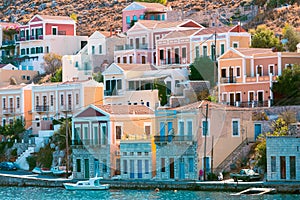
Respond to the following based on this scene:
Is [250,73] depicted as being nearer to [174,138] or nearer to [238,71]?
[238,71]

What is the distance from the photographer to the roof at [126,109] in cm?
6059

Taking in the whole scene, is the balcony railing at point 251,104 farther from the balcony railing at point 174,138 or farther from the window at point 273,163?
the window at point 273,163

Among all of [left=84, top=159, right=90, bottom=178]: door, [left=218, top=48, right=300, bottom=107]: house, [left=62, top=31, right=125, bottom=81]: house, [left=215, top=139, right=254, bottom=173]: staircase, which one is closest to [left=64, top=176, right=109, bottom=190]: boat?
[left=84, top=159, right=90, bottom=178]: door

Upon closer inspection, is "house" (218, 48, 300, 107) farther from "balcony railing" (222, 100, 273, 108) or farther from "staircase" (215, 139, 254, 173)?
"staircase" (215, 139, 254, 173)

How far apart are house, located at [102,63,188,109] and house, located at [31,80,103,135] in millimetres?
1177

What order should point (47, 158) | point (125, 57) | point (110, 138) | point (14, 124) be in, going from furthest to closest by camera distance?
point (125, 57)
point (14, 124)
point (47, 158)
point (110, 138)

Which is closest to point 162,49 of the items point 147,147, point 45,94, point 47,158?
point 45,94

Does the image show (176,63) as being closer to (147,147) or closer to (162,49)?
(162,49)

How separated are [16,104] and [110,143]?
60.3 ft

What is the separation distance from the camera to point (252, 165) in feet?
206

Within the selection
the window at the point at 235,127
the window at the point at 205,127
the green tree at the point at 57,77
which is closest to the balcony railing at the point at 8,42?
the green tree at the point at 57,77

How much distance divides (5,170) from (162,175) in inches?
582

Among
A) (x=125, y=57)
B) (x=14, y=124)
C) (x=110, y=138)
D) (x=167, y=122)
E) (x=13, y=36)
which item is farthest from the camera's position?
(x=13, y=36)

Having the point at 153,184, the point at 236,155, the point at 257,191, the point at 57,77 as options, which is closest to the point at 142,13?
the point at 57,77
